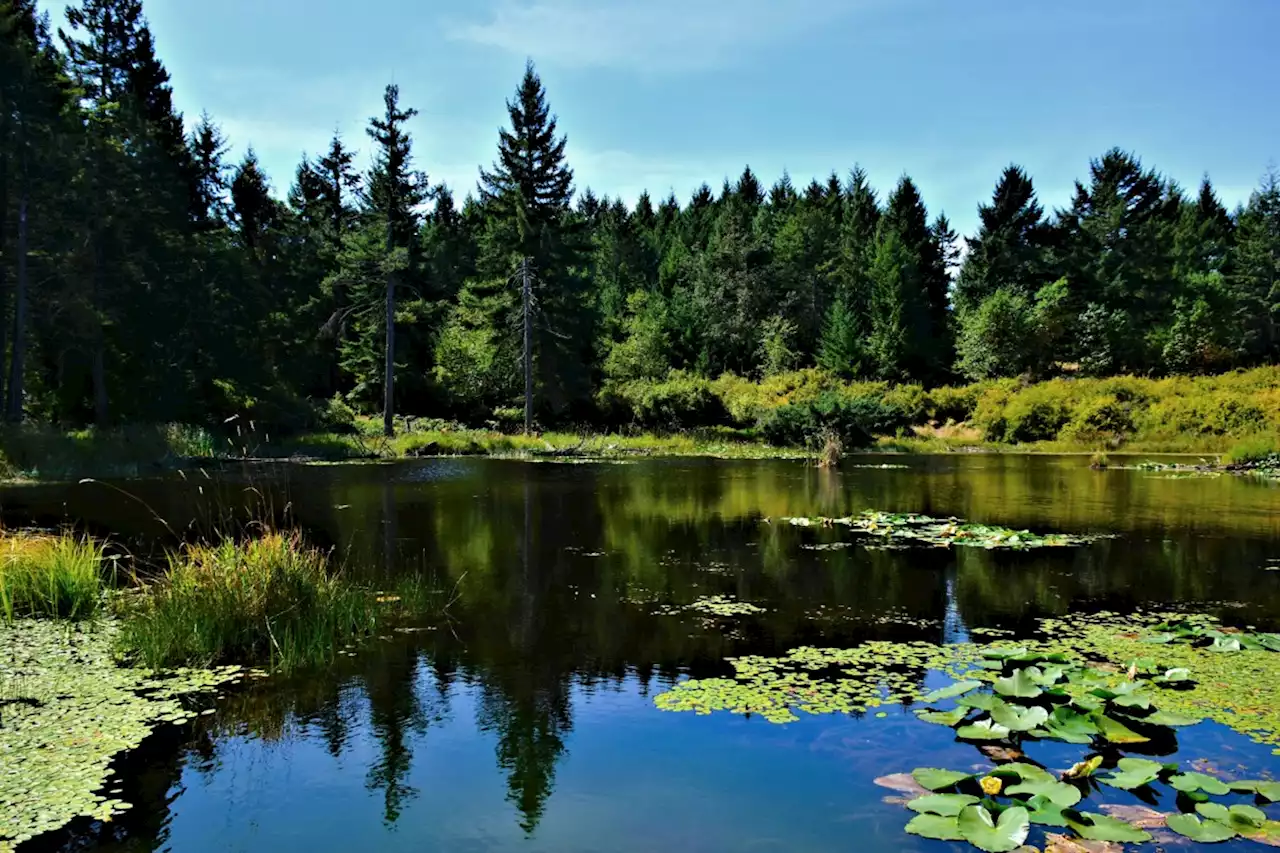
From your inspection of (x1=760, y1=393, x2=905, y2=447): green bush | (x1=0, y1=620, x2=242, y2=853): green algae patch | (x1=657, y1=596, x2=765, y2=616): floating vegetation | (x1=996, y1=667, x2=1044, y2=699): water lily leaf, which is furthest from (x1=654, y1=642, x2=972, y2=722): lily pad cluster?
(x1=760, y1=393, x2=905, y2=447): green bush

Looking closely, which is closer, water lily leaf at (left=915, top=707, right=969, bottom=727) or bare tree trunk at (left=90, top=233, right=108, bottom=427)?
water lily leaf at (left=915, top=707, right=969, bottom=727)

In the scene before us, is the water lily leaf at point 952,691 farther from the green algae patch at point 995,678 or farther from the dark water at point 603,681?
the dark water at point 603,681

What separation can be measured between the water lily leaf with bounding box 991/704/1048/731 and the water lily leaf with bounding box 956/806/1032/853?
116 cm

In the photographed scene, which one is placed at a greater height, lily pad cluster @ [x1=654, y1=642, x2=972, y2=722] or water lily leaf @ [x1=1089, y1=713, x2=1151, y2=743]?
water lily leaf @ [x1=1089, y1=713, x2=1151, y2=743]

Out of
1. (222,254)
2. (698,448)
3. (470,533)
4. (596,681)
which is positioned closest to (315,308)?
(222,254)

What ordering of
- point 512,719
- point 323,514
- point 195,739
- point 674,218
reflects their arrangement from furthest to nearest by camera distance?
point 674,218 < point 323,514 < point 512,719 < point 195,739

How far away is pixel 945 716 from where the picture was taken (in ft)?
17.9

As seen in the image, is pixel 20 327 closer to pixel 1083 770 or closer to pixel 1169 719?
pixel 1083 770

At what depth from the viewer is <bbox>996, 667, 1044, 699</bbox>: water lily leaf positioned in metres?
5.53

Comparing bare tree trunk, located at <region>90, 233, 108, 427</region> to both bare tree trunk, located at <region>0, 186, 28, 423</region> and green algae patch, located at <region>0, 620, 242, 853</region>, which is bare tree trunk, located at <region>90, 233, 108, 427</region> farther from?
green algae patch, located at <region>0, 620, 242, 853</region>

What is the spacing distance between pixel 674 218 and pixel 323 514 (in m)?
71.0

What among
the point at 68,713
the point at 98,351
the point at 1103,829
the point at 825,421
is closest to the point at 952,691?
the point at 1103,829

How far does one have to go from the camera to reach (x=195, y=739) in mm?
5273

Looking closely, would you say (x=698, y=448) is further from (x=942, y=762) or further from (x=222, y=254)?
(x=942, y=762)
